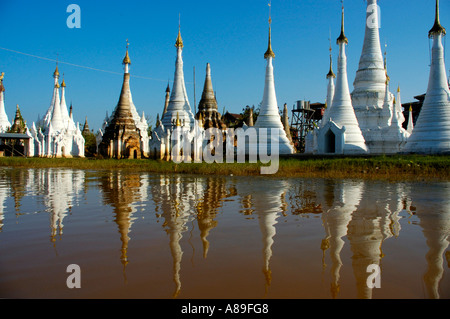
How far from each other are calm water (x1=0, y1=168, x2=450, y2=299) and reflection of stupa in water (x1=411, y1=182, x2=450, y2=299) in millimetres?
17

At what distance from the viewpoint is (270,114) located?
24.8 m

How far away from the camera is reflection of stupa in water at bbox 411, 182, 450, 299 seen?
3.44 meters

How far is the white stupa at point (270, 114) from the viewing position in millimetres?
24078

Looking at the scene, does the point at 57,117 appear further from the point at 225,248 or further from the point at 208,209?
the point at 225,248

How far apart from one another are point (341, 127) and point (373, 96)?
17.5ft

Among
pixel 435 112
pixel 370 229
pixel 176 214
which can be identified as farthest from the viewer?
pixel 435 112

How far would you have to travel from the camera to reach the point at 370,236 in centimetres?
488

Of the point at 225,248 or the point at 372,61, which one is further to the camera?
the point at 372,61

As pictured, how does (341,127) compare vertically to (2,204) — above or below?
above

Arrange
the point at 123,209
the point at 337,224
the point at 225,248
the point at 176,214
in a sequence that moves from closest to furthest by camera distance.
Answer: the point at 225,248
the point at 337,224
the point at 176,214
the point at 123,209

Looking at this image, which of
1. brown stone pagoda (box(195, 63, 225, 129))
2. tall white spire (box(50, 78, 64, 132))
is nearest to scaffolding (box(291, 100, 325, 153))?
brown stone pagoda (box(195, 63, 225, 129))

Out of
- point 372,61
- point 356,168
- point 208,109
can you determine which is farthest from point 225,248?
A: point 208,109

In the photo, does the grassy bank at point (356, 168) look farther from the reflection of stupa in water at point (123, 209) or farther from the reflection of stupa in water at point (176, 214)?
Answer: the reflection of stupa in water at point (123, 209)
